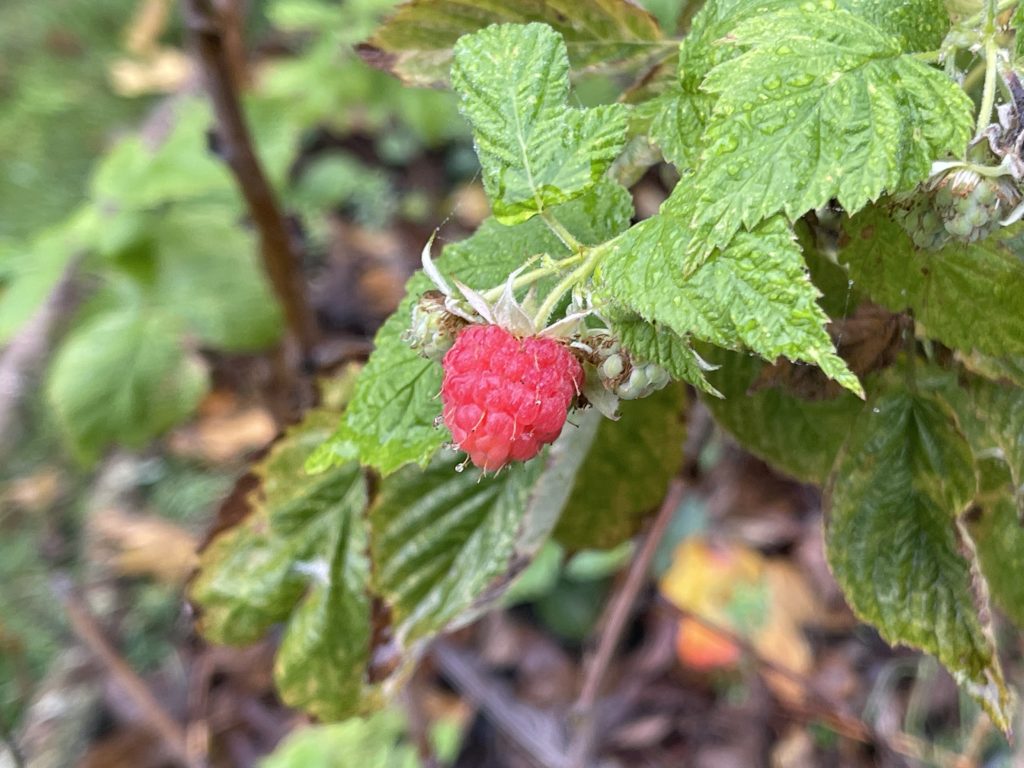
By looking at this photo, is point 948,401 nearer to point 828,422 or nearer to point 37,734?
point 828,422

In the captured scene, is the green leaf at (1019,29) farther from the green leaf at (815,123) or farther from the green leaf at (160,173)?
the green leaf at (160,173)

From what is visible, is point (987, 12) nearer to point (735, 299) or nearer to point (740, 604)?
point (735, 299)

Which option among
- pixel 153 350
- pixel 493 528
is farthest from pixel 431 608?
pixel 153 350

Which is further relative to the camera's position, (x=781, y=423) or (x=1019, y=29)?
(x=781, y=423)

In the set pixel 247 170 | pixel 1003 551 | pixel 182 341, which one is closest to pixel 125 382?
pixel 182 341

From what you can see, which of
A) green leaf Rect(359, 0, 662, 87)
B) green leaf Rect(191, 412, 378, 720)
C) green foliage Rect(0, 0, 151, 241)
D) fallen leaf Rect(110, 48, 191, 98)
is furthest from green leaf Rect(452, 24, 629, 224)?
fallen leaf Rect(110, 48, 191, 98)

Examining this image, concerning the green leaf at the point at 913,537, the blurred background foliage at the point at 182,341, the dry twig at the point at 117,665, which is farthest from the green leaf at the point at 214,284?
the green leaf at the point at 913,537
